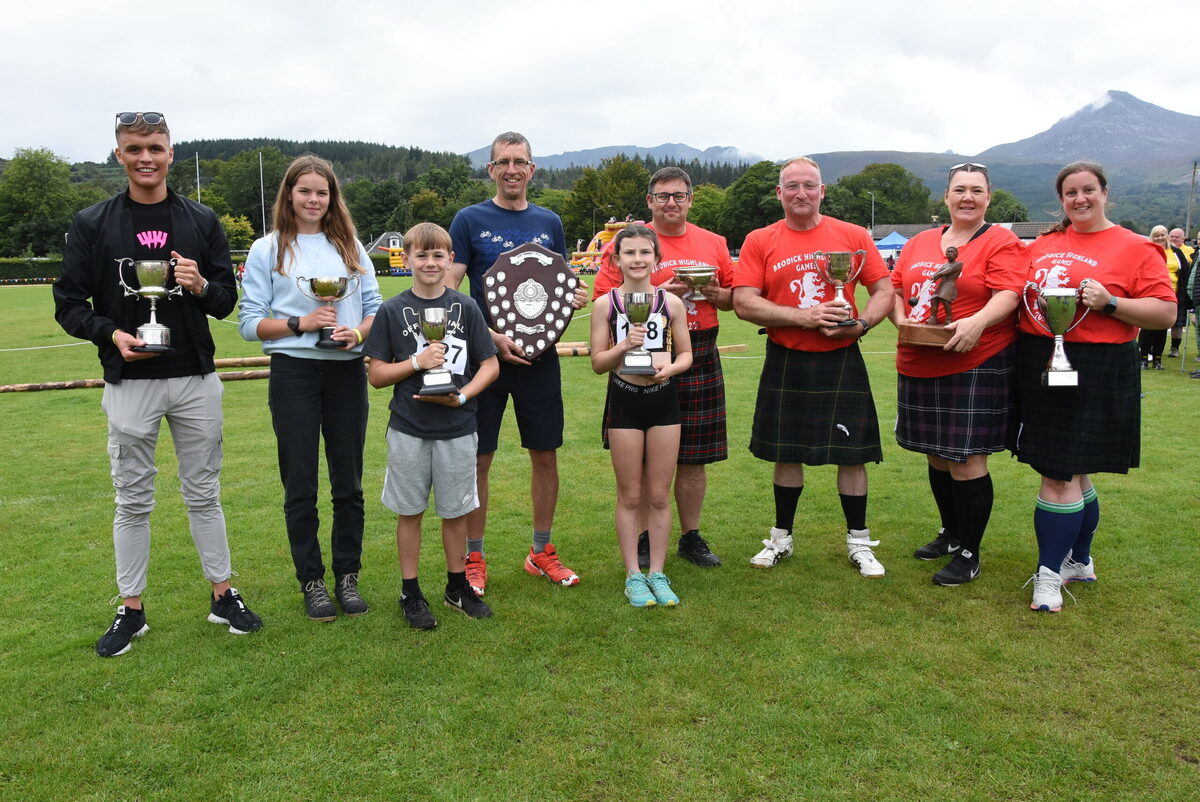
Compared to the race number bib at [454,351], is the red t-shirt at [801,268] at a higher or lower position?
higher

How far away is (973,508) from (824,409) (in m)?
0.98

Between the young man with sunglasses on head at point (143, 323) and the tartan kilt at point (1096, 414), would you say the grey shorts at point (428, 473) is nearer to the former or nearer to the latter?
the young man with sunglasses on head at point (143, 323)

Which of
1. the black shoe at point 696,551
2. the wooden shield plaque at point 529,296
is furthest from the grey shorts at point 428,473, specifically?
the black shoe at point 696,551

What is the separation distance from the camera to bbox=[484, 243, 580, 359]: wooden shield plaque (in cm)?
445

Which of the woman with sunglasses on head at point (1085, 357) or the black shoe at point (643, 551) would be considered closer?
the woman with sunglasses on head at point (1085, 357)

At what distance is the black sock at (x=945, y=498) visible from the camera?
5027 mm

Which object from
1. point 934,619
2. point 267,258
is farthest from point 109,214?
point 934,619

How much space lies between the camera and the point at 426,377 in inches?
151

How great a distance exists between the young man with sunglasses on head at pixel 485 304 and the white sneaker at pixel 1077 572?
273 cm

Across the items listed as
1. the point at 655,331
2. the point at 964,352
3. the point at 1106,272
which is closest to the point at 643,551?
the point at 655,331

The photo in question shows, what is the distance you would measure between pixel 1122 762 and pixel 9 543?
6139 millimetres

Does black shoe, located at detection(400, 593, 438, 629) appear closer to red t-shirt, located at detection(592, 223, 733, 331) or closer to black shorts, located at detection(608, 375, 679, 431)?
black shorts, located at detection(608, 375, 679, 431)

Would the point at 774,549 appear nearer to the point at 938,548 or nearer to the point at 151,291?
the point at 938,548

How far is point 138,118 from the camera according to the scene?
366 centimetres
